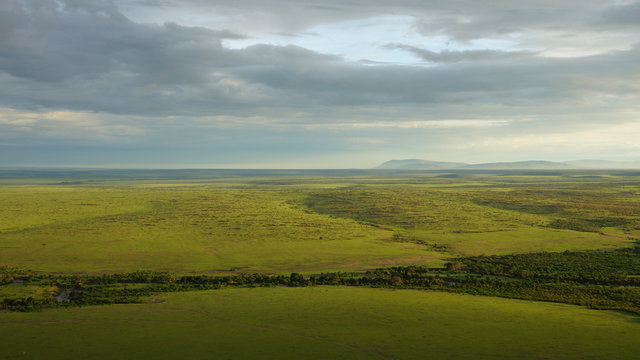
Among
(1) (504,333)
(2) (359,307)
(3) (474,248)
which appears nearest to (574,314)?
(1) (504,333)

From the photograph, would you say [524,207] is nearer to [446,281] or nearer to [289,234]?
A: [289,234]

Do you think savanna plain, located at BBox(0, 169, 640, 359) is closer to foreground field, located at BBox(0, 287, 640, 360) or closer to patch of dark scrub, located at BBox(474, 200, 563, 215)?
foreground field, located at BBox(0, 287, 640, 360)

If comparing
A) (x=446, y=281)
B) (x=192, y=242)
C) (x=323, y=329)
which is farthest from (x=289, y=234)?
(x=323, y=329)

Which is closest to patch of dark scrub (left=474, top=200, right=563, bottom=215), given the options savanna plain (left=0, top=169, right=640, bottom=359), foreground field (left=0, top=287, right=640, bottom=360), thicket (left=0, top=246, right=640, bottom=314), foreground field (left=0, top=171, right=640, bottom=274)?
foreground field (left=0, top=171, right=640, bottom=274)

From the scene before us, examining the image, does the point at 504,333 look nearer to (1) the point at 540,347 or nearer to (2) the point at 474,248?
(1) the point at 540,347

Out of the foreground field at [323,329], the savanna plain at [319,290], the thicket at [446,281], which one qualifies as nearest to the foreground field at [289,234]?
the savanna plain at [319,290]
